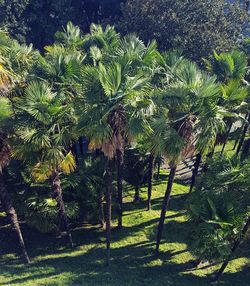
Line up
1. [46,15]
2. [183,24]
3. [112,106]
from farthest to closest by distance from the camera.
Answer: [46,15] → [183,24] → [112,106]

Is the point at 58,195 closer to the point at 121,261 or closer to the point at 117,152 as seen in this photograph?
the point at 117,152

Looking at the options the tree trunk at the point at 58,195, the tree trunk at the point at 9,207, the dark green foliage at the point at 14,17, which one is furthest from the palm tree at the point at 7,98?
the dark green foliage at the point at 14,17

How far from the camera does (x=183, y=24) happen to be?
24.5m

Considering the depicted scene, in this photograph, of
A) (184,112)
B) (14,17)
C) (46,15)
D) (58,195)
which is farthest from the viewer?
(46,15)

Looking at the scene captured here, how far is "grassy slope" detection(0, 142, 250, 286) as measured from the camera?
12852 millimetres

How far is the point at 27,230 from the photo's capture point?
1591 cm

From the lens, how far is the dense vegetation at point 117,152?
34.9ft

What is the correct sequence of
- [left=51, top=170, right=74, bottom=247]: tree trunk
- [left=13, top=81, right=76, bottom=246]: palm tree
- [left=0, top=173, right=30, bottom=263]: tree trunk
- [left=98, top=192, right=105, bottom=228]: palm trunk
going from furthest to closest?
[left=98, top=192, right=105, bottom=228]: palm trunk
[left=51, top=170, right=74, bottom=247]: tree trunk
[left=0, top=173, right=30, bottom=263]: tree trunk
[left=13, top=81, right=76, bottom=246]: palm tree

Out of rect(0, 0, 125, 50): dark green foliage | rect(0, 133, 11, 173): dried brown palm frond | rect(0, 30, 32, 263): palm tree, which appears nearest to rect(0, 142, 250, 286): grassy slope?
rect(0, 30, 32, 263): palm tree

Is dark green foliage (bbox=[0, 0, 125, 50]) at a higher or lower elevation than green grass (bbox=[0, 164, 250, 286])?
higher

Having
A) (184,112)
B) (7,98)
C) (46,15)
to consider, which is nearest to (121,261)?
(184,112)

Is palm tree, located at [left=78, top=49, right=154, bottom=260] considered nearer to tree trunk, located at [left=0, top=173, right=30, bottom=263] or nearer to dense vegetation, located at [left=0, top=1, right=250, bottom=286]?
dense vegetation, located at [left=0, top=1, right=250, bottom=286]

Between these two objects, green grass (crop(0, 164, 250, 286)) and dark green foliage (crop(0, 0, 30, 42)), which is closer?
green grass (crop(0, 164, 250, 286))

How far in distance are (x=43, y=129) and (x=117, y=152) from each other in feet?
9.63
